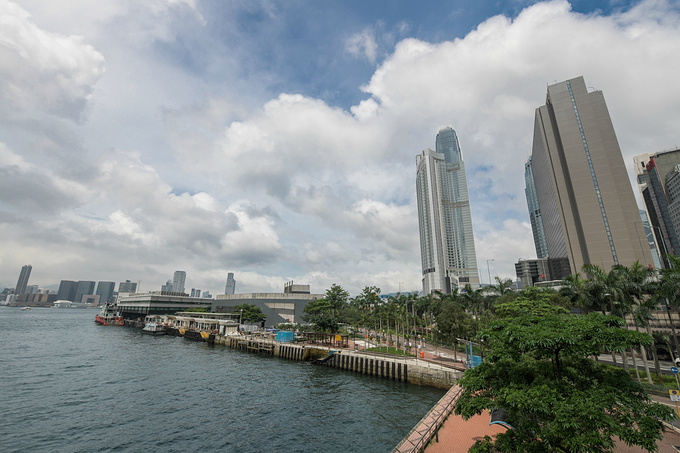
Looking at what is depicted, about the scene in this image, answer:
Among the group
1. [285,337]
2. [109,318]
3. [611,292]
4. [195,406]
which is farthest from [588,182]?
[109,318]

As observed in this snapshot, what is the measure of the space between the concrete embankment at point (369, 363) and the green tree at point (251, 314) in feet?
97.3

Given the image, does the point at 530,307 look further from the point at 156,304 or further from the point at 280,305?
the point at 156,304

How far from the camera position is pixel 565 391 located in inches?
494

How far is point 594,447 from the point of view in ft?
34.1

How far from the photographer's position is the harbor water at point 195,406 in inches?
1086

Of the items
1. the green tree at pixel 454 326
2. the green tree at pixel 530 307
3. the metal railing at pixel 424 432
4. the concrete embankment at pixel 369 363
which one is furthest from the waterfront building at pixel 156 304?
the metal railing at pixel 424 432

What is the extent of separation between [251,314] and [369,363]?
71.3 m

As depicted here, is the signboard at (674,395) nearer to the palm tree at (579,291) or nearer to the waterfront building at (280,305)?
the palm tree at (579,291)

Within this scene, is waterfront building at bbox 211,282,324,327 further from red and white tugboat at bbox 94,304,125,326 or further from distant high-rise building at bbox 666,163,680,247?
distant high-rise building at bbox 666,163,680,247

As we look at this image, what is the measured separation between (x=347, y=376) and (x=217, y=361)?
30021 mm

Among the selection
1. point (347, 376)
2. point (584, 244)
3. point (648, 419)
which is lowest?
point (347, 376)

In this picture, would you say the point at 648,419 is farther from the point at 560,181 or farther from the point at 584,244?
the point at 560,181

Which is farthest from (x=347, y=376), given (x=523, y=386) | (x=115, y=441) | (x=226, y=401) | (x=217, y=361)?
(x=523, y=386)

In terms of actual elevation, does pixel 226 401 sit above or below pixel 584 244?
below
